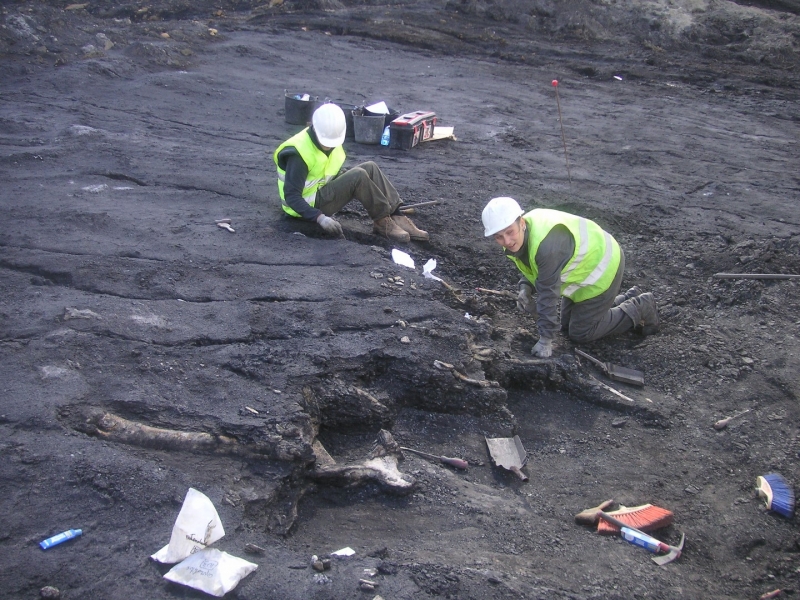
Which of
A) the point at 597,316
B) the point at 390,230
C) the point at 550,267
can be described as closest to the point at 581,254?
the point at 550,267

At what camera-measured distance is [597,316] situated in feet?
16.5

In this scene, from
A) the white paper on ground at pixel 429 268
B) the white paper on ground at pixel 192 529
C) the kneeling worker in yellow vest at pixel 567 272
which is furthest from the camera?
the white paper on ground at pixel 429 268

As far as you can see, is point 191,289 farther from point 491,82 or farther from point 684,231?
point 491,82

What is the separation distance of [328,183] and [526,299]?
209 centimetres

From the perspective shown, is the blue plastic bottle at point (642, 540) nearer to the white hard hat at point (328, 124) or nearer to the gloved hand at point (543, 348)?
the gloved hand at point (543, 348)

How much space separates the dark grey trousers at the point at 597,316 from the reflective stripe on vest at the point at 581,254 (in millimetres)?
69

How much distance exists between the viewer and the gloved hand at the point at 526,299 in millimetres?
5152

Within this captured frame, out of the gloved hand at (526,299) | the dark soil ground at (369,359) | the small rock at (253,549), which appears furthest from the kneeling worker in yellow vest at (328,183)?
the small rock at (253,549)

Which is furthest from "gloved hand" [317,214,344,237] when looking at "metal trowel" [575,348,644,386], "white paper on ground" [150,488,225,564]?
"white paper on ground" [150,488,225,564]

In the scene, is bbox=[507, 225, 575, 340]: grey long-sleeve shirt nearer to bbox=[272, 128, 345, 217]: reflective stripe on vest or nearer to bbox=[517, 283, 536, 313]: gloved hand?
bbox=[517, 283, 536, 313]: gloved hand

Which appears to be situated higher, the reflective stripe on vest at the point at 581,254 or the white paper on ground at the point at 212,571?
the reflective stripe on vest at the point at 581,254

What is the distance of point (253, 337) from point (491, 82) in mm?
8729

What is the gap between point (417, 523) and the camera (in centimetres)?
330

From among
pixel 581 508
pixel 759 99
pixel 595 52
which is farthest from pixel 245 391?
pixel 595 52
